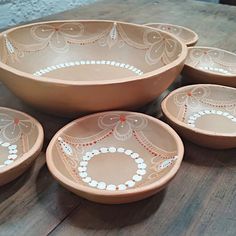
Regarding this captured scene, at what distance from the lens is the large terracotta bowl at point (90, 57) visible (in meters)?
0.53

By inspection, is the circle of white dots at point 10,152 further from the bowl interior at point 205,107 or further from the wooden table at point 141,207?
the bowl interior at point 205,107

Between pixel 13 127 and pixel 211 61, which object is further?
pixel 211 61

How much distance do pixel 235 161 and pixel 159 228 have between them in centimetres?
20

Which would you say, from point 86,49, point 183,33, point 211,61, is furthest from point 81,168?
point 183,33

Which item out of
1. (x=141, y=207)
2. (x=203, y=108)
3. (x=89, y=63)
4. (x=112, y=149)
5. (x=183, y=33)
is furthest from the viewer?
(x=183, y=33)

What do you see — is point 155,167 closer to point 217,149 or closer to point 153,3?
point 217,149

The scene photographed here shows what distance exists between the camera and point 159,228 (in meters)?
0.40

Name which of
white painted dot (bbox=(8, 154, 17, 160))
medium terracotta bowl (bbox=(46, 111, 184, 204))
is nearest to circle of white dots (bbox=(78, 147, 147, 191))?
medium terracotta bowl (bbox=(46, 111, 184, 204))

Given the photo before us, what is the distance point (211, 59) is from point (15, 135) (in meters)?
0.54

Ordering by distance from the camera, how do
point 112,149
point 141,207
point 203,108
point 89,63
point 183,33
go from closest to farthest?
1. point 141,207
2. point 112,149
3. point 203,108
4. point 89,63
5. point 183,33

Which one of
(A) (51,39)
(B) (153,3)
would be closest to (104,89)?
(A) (51,39)

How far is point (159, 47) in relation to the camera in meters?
0.73

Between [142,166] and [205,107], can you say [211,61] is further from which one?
[142,166]

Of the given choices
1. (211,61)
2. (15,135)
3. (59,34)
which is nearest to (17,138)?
(15,135)
